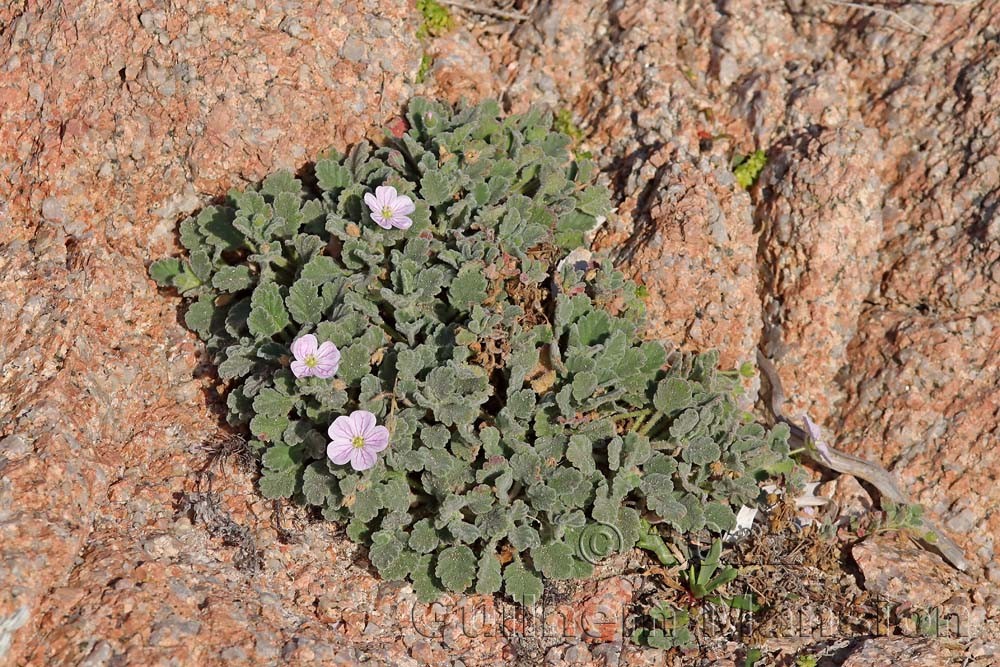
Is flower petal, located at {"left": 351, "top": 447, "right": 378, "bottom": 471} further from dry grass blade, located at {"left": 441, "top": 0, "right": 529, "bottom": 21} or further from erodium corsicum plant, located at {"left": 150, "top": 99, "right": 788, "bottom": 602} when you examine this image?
dry grass blade, located at {"left": 441, "top": 0, "right": 529, "bottom": 21}

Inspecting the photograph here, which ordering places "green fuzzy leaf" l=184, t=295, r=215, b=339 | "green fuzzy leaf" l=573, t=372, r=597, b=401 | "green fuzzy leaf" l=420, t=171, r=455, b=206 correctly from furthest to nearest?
"green fuzzy leaf" l=420, t=171, r=455, b=206 → "green fuzzy leaf" l=184, t=295, r=215, b=339 → "green fuzzy leaf" l=573, t=372, r=597, b=401

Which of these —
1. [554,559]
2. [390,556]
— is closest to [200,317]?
[390,556]

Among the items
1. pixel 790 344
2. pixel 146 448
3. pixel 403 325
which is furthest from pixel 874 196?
pixel 146 448

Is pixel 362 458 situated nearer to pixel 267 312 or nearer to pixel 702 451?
pixel 267 312

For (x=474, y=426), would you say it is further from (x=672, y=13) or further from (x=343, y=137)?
(x=672, y=13)

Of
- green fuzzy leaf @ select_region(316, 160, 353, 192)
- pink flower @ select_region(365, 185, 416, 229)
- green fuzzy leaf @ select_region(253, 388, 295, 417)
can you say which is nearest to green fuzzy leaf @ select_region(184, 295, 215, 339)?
green fuzzy leaf @ select_region(253, 388, 295, 417)

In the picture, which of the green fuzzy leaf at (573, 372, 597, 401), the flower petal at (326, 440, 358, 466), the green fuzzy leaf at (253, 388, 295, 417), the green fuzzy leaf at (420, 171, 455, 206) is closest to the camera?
the flower petal at (326, 440, 358, 466)

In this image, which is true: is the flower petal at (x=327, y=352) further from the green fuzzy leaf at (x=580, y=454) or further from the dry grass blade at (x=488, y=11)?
the dry grass blade at (x=488, y=11)

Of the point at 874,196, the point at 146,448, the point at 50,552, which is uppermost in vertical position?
the point at 874,196
